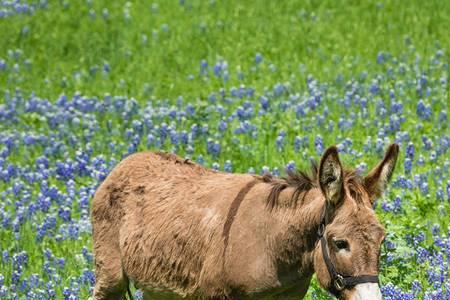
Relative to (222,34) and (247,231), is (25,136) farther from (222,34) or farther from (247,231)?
(247,231)

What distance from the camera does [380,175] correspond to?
625cm

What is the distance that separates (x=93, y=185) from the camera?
10.5 metres

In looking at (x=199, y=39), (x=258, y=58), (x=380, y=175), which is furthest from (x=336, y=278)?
(x=199, y=39)

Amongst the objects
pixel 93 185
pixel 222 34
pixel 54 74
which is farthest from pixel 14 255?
pixel 222 34

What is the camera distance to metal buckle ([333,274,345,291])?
5.95m

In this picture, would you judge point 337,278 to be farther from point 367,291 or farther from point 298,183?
point 298,183

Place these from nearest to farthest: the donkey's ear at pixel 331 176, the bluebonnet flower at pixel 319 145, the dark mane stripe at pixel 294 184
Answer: the donkey's ear at pixel 331 176, the dark mane stripe at pixel 294 184, the bluebonnet flower at pixel 319 145

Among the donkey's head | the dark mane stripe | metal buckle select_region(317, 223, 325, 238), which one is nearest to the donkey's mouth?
the donkey's head

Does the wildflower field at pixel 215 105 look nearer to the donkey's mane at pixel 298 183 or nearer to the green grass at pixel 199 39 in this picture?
the green grass at pixel 199 39

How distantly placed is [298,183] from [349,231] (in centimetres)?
78

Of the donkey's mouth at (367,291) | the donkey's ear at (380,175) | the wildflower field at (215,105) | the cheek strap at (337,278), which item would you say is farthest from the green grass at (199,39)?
the donkey's mouth at (367,291)

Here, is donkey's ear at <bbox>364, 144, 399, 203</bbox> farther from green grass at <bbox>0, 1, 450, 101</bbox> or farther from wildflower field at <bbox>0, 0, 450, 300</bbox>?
green grass at <bbox>0, 1, 450, 101</bbox>

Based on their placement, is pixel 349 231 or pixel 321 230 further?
pixel 321 230

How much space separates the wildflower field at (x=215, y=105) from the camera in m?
9.11
